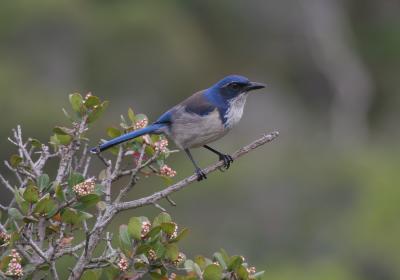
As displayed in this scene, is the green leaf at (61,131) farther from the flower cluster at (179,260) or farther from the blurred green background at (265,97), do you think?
the blurred green background at (265,97)

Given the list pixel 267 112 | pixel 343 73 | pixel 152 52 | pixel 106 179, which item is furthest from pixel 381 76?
pixel 106 179

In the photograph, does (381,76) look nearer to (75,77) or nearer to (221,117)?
(75,77)

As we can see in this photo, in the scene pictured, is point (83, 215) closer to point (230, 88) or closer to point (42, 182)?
point (42, 182)

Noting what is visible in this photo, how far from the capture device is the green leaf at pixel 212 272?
12.1 feet

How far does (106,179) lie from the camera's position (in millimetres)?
4211

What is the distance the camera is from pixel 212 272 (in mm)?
3686

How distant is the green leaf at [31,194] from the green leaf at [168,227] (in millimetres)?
486

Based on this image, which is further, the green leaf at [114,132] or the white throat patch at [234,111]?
the white throat patch at [234,111]

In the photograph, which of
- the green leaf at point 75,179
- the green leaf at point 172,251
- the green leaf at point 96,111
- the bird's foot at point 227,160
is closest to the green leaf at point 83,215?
the green leaf at point 75,179

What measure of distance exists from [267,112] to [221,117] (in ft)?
40.8

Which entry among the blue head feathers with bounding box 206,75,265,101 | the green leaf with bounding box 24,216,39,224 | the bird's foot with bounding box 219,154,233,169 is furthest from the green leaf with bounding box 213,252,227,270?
the blue head feathers with bounding box 206,75,265,101

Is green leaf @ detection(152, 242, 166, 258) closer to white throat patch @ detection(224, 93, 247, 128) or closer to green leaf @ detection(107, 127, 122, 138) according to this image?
green leaf @ detection(107, 127, 122, 138)

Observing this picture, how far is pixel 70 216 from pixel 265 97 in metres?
14.6

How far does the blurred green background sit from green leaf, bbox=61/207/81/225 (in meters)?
7.35
